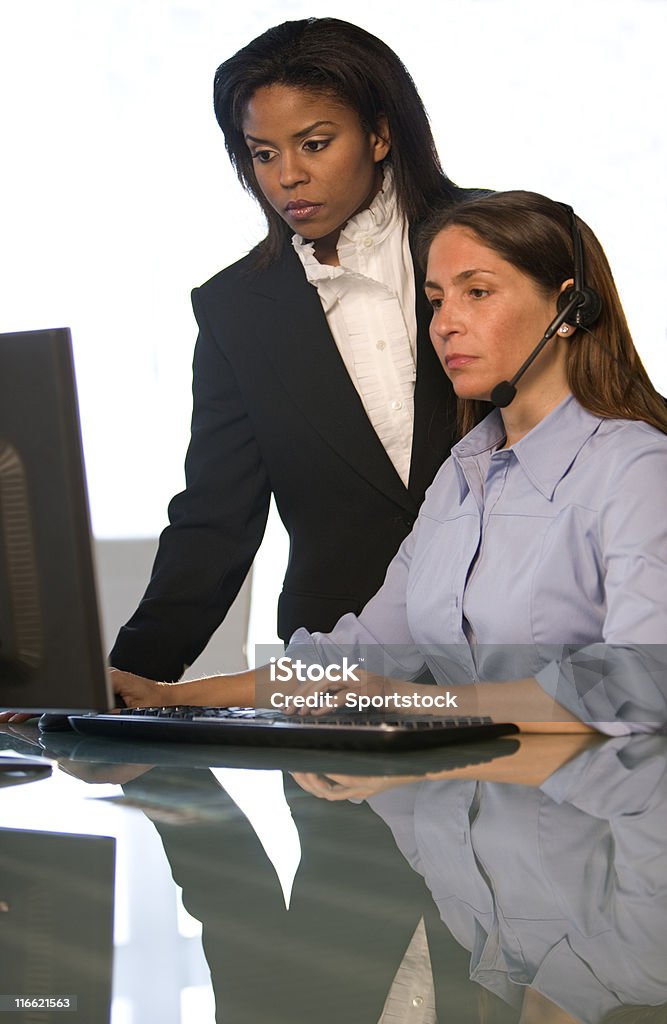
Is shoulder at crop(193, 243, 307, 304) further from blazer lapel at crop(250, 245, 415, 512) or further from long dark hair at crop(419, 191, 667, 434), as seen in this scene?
long dark hair at crop(419, 191, 667, 434)

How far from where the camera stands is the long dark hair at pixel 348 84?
1740 millimetres

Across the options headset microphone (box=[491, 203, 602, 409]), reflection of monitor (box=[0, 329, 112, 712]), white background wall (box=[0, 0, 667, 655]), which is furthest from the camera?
white background wall (box=[0, 0, 667, 655])

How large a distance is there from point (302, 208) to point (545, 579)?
28.7 inches

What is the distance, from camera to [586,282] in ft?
5.03

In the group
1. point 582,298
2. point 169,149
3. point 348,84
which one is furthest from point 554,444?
point 169,149

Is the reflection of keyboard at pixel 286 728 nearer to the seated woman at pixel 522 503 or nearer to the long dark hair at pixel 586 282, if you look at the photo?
the seated woman at pixel 522 503

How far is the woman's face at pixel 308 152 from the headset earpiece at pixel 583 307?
1.45 feet

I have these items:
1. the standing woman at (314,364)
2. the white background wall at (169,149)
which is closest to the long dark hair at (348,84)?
the standing woman at (314,364)

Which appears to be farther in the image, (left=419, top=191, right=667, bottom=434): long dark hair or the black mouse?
(left=419, top=191, right=667, bottom=434): long dark hair

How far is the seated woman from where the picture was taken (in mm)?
1342

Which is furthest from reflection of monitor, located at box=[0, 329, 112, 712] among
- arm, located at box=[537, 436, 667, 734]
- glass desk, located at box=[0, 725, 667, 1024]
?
arm, located at box=[537, 436, 667, 734]

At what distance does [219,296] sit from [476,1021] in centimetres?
162

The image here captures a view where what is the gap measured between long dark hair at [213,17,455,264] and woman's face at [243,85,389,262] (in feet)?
0.07

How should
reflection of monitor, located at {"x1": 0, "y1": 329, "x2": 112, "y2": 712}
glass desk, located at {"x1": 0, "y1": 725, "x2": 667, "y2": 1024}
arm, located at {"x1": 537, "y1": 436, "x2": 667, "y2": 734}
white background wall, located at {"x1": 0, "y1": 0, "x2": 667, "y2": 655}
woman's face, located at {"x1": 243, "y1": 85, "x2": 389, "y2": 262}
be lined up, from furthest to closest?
white background wall, located at {"x1": 0, "y1": 0, "x2": 667, "y2": 655}, woman's face, located at {"x1": 243, "y1": 85, "x2": 389, "y2": 262}, arm, located at {"x1": 537, "y1": 436, "x2": 667, "y2": 734}, reflection of monitor, located at {"x1": 0, "y1": 329, "x2": 112, "y2": 712}, glass desk, located at {"x1": 0, "y1": 725, "x2": 667, "y2": 1024}
